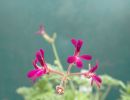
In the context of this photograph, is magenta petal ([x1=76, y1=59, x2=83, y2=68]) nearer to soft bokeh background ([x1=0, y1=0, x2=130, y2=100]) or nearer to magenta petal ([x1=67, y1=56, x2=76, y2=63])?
magenta petal ([x1=67, y1=56, x2=76, y2=63])

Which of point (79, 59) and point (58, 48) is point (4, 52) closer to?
point (58, 48)

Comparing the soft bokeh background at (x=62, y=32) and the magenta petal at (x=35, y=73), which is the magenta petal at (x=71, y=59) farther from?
the soft bokeh background at (x=62, y=32)

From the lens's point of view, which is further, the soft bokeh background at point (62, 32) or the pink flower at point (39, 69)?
the soft bokeh background at point (62, 32)

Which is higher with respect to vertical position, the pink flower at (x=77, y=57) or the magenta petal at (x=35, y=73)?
the pink flower at (x=77, y=57)

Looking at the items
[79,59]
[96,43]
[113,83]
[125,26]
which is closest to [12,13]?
[96,43]

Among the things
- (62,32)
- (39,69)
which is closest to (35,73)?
(39,69)

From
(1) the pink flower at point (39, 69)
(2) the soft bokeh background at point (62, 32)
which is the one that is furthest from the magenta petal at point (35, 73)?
(2) the soft bokeh background at point (62, 32)

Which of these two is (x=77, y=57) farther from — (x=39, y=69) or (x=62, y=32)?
(x=62, y=32)

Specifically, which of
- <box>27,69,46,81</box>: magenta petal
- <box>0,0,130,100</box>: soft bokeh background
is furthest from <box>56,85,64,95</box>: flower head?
<box>0,0,130,100</box>: soft bokeh background
